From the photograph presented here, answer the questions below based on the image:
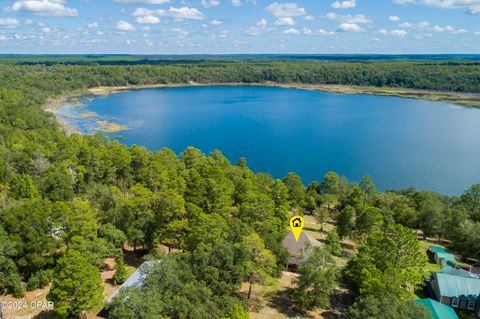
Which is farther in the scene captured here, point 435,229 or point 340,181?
point 340,181

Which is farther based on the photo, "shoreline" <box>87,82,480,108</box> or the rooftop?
"shoreline" <box>87,82,480,108</box>

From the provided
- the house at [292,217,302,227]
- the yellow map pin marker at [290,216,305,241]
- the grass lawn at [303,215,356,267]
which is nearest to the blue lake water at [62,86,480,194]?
the grass lawn at [303,215,356,267]

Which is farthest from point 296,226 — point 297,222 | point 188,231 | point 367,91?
point 367,91

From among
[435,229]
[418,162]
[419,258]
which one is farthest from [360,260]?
[418,162]

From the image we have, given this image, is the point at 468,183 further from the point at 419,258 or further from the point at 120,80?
the point at 120,80

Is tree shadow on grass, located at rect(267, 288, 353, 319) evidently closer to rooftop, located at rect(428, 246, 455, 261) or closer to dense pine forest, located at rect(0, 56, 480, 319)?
dense pine forest, located at rect(0, 56, 480, 319)

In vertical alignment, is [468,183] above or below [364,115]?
below
